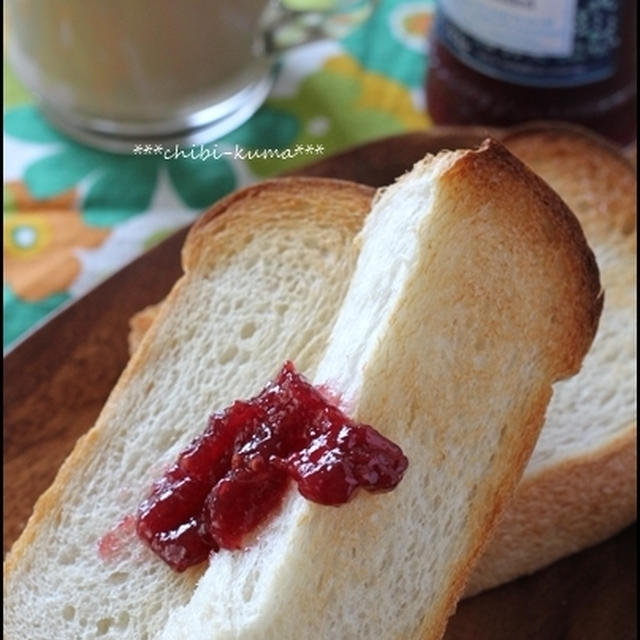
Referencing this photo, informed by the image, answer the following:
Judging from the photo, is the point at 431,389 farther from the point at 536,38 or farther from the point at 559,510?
the point at 536,38

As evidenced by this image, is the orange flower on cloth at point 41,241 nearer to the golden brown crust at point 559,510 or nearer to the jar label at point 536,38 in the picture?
the jar label at point 536,38

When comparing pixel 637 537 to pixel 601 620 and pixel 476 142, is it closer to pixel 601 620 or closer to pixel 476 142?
pixel 601 620

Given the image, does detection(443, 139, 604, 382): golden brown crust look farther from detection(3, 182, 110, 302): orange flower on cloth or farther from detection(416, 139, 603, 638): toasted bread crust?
detection(3, 182, 110, 302): orange flower on cloth

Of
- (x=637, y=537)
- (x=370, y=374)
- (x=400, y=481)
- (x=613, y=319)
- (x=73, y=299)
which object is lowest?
(x=637, y=537)

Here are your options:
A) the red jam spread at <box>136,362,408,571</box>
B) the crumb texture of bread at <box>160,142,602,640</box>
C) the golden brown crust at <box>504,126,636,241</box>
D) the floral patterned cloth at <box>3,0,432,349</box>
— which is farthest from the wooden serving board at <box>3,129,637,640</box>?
the red jam spread at <box>136,362,408,571</box>

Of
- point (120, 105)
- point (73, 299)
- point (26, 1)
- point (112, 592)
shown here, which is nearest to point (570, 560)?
point (112, 592)

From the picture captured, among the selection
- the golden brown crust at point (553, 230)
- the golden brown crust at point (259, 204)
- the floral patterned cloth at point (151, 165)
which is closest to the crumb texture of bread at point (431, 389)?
the golden brown crust at point (553, 230)
